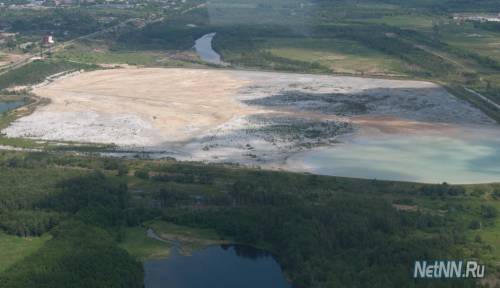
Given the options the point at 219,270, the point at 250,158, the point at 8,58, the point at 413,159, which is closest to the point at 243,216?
the point at 219,270

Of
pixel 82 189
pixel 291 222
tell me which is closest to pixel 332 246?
pixel 291 222

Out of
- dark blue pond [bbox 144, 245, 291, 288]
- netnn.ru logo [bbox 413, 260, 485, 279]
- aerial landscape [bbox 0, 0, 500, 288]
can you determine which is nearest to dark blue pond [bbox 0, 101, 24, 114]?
aerial landscape [bbox 0, 0, 500, 288]

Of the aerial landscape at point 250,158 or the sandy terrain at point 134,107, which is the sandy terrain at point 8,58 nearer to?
the aerial landscape at point 250,158

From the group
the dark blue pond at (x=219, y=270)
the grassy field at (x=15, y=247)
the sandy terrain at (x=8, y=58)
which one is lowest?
the dark blue pond at (x=219, y=270)

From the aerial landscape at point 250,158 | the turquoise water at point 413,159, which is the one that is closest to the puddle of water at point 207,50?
the aerial landscape at point 250,158

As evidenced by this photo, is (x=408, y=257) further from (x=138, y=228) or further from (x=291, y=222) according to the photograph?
(x=138, y=228)

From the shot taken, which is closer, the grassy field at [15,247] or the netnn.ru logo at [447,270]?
the netnn.ru logo at [447,270]

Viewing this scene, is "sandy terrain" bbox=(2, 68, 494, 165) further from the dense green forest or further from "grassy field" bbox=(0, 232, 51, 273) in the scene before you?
"grassy field" bbox=(0, 232, 51, 273)
